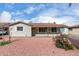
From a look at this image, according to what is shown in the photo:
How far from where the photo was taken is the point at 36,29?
1341 centimetres

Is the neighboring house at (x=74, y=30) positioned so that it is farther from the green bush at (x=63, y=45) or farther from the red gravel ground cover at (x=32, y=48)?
the red gravel ground cover at (x=32, y=48)

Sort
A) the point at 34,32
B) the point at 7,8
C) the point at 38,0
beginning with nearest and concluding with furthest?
the point at 38,0
the point at 7,8
the point at 34,32

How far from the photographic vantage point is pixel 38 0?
12.0 meters

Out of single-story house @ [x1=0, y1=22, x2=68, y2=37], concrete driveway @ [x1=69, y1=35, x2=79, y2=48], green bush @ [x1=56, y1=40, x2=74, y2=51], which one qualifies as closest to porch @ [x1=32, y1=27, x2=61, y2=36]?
single-story house @ [x1=0, y1=22, x2=68, y2=37]

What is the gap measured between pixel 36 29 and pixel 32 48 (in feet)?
3.39

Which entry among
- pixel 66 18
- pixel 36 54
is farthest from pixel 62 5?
pixel 36 54

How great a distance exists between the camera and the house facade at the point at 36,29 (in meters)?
13.0

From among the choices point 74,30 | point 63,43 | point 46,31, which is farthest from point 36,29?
point 74,30

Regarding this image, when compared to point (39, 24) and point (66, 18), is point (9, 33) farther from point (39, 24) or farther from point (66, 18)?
point (66, 18)

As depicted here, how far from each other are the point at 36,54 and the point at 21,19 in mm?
1759

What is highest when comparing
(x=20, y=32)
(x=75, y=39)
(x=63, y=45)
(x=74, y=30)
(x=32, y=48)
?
(x=74, y=30)

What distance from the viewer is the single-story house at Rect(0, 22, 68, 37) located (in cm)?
1295

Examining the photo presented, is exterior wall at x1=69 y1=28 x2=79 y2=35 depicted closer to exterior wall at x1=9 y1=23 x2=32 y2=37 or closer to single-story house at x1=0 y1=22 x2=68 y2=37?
single-story house at x1=0 y1=22 x2=68 y2=37

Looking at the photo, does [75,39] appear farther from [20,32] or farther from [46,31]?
[20,32]
